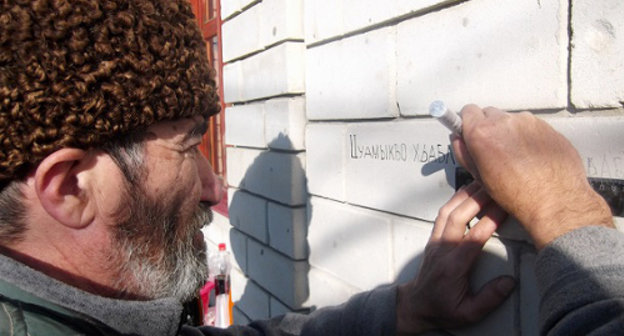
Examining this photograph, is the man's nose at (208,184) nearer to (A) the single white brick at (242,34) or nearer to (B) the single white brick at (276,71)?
(B) the single white brick at (276,71)

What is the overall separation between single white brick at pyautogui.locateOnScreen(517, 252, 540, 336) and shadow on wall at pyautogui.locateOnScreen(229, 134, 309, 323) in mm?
1218

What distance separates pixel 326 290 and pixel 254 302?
0.90 meters

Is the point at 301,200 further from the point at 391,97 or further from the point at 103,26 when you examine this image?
the point at 103,26

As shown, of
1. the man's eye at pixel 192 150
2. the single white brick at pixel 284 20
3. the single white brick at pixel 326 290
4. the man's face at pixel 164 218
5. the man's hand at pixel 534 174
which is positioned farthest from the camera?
the single white brick at pixel 284 20

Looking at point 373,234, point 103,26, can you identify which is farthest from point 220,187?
point 103,26

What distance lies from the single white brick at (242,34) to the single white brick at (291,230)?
89cm

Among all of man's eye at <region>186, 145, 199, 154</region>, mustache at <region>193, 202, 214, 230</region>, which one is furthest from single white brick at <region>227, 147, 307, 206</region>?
man's eye at <region>186, 145, 199, 154</region>

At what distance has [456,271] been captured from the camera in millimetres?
1430

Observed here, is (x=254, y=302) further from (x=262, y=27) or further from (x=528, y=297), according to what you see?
(x=528, y=297)

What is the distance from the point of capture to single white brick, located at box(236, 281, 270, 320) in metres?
2.88

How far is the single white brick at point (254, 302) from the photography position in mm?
2875

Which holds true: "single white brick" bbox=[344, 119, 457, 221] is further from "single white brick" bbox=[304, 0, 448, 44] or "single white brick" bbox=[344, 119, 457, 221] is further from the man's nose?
the man's nose

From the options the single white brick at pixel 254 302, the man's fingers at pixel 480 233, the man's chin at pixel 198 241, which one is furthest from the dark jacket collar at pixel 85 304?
the single white brick at pixel 254 302

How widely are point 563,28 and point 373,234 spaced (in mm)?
965
